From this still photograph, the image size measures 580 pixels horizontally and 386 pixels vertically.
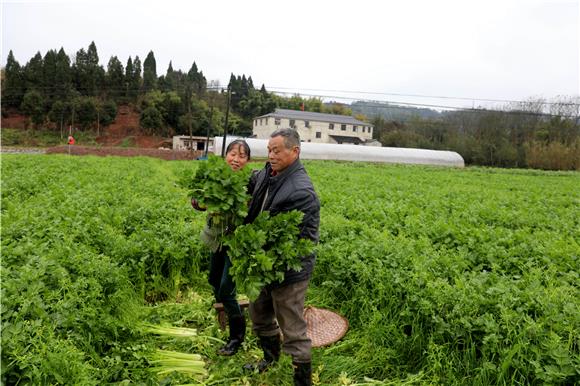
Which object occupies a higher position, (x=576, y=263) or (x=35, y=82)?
(x=35, y=82)

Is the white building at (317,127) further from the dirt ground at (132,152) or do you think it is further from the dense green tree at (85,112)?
the dense green tree at (85,112)

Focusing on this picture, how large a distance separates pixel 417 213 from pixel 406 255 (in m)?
4.42

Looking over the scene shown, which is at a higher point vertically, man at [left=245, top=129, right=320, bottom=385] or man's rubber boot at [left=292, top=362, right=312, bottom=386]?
man at [left=245, top=129, right=320, bottom=385]

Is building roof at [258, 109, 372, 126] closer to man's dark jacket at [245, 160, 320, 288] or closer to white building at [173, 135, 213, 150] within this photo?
white building at [173, 135, 213, 150]

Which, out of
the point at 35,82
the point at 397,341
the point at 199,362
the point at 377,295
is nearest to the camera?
the point at 199,362

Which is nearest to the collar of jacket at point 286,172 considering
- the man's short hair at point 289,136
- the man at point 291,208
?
the man at point 291,208

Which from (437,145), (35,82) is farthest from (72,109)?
(437,145)

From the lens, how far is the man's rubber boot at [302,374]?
125 inches

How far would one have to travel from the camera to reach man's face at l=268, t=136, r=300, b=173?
3.06 metres

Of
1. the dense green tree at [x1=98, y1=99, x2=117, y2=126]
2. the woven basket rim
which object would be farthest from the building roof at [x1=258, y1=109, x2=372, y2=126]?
the woven basket rim

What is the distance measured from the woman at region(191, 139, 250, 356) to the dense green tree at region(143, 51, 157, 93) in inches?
2309

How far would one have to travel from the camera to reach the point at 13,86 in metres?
53.4

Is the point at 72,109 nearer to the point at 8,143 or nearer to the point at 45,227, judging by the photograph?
the point at 8,143

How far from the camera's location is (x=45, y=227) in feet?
17.1
